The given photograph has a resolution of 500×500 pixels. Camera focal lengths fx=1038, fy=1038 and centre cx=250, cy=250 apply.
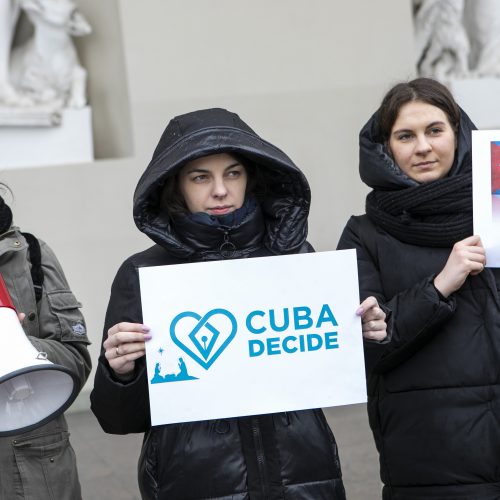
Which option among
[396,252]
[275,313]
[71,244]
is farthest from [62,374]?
[71,244]

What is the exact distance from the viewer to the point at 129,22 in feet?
22.4

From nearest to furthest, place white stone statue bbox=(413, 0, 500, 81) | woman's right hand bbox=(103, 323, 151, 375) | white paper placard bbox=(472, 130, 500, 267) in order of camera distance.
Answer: woman's right hand bbox=(103, 323, 151, 375) < white paper placard bbox=(472, 130, 500, 267) < white stone statue bbox=(413, 0, 500, 81)

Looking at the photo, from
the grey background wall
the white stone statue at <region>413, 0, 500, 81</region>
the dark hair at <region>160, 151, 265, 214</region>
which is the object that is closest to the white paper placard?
the dark hair at <region>160, 151, 265, 214</region>

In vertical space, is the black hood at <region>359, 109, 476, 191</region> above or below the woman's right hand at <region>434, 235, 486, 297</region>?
above

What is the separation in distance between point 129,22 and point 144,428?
4.60 metres

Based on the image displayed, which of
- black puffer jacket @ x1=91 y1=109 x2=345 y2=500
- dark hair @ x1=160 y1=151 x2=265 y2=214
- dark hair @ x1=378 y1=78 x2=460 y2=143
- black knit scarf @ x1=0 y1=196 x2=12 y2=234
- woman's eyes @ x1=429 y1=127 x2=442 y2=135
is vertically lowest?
black puffer jacket @ x1=91 y1=109 x2=345 y2=500

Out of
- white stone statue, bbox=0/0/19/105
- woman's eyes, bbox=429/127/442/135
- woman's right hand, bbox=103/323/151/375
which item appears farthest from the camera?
white stone statue, bbox=0/0/19/105

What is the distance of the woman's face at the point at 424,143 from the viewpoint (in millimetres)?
2992

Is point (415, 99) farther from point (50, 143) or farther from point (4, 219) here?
point (50, 143)

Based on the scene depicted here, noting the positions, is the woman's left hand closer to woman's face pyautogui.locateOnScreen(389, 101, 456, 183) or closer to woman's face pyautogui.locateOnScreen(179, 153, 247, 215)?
woman's face pyautogui.locateOnScreen(179, 153, 247, 215)

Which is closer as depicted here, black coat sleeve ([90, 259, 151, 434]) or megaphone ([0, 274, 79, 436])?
megaphone ([0, 274, 79, 436])

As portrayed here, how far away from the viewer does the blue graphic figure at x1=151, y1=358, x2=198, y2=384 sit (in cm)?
254

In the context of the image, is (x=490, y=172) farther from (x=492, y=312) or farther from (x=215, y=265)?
(x=215, y=265)

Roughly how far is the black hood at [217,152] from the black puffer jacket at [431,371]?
37 cm
